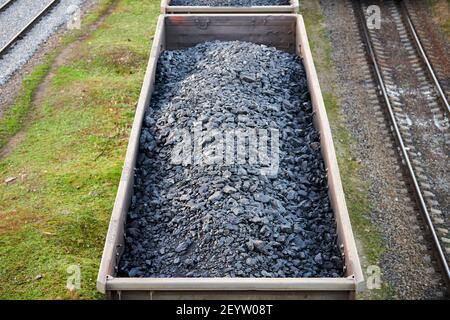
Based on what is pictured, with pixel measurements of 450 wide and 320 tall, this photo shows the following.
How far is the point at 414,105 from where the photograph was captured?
11.7 metres

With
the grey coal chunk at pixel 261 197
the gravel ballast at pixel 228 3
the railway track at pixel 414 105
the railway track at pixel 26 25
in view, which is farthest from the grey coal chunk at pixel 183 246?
the railway track at pixel 26 25

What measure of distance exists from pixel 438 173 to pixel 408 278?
260 cm

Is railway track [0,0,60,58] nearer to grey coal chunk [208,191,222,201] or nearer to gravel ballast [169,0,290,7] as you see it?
gravel ballast [169,0,290,7]

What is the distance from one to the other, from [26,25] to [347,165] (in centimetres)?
870

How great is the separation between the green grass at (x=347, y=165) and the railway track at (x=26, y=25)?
6.57m

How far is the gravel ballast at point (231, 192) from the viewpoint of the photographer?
5996 mm

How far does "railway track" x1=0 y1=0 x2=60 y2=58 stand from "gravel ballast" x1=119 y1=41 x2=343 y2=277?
597cm

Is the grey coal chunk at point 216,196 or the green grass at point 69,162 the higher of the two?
the grey coal chunk at point 216,196

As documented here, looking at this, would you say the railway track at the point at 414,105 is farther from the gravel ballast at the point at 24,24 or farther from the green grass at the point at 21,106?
the gravel ballast at the point at 24,24

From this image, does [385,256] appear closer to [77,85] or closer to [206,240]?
[206,240]

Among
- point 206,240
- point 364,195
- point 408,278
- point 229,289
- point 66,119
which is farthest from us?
point 66,119

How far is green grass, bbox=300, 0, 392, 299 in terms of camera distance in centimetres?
848

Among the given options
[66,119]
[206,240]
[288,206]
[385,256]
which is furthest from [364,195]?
[66,119]
